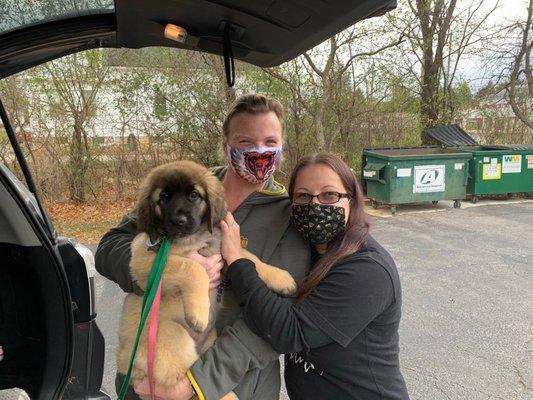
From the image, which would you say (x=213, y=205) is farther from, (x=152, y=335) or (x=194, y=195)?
(x=152, y=335)

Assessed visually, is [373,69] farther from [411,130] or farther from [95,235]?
[95,235]

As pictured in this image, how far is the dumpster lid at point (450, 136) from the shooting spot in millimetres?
14320

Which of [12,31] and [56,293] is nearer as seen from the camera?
[12,31]

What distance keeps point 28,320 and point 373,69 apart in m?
12.9

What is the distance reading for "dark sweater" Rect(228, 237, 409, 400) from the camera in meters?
1.87

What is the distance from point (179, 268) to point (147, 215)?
31cm

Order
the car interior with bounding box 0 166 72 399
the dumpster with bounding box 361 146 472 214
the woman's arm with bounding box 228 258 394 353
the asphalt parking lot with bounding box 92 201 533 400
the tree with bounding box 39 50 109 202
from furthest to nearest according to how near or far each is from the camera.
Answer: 1. the tree with bounding box 39 50 109 202
2. the dumpster with bounding box 361 146 472 214
3. the asphalt parking lot with bounding box 92 201 533 400
4. the car interior with bounding box 0 166 72 399
5. the woman's arm with bounding box 228 258 394 353

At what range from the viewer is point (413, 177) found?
11648 mm

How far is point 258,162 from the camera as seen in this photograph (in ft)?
7.97

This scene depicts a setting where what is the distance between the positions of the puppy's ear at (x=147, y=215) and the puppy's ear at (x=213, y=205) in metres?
0.26

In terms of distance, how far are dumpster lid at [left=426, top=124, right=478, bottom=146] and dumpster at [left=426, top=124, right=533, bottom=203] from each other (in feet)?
2.24

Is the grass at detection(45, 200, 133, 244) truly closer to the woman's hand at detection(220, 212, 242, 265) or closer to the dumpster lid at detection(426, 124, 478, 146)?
the woman's hand at detection(220, 212, 242, 265)

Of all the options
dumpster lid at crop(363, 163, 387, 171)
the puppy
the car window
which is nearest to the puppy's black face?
the puppy

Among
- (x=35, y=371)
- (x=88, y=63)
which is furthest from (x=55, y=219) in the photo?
(x=35, y=371)
